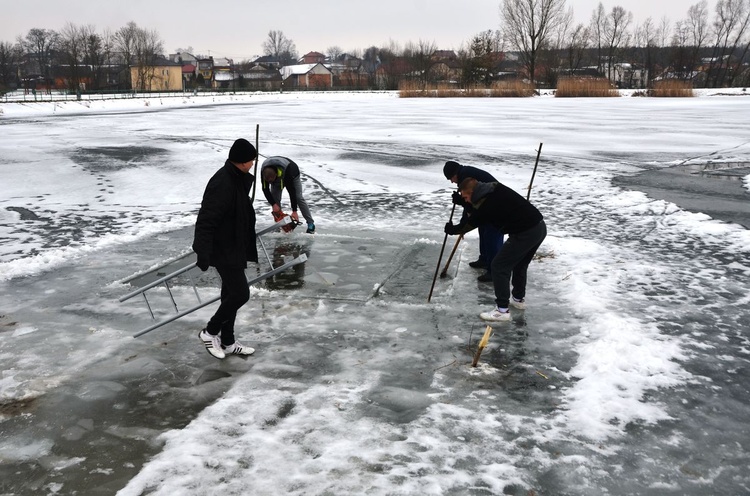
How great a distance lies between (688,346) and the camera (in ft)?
15.4

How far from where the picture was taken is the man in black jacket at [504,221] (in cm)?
488

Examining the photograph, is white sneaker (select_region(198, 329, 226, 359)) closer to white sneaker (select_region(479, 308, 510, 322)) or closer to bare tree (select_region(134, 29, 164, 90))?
white sneaker (select_region(479, 308, 510, 322))

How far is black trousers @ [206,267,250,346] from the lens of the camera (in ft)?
14.0

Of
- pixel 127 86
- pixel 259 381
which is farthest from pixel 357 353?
pixel 127 86

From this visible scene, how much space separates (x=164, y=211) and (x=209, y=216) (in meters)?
5.99

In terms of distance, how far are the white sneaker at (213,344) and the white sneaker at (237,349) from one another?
53mm

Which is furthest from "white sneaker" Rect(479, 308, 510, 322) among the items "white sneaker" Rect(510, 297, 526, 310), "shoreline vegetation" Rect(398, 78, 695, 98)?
"shoreline vegetation" Rect(398, 78, 695, 98)

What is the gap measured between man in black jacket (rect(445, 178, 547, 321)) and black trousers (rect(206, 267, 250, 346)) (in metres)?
1.88

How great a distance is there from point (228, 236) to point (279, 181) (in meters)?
3.30

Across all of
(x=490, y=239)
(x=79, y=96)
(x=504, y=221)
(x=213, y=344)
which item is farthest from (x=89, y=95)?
(x=504, y=221)

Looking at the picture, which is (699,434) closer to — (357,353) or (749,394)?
(749,394)

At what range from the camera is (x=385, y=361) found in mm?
4449

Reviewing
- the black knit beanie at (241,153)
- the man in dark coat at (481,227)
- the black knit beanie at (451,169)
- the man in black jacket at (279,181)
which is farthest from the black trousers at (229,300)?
the man in black jacket at (279,181)

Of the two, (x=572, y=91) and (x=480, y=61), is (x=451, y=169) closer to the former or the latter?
(x=572, y=91)
